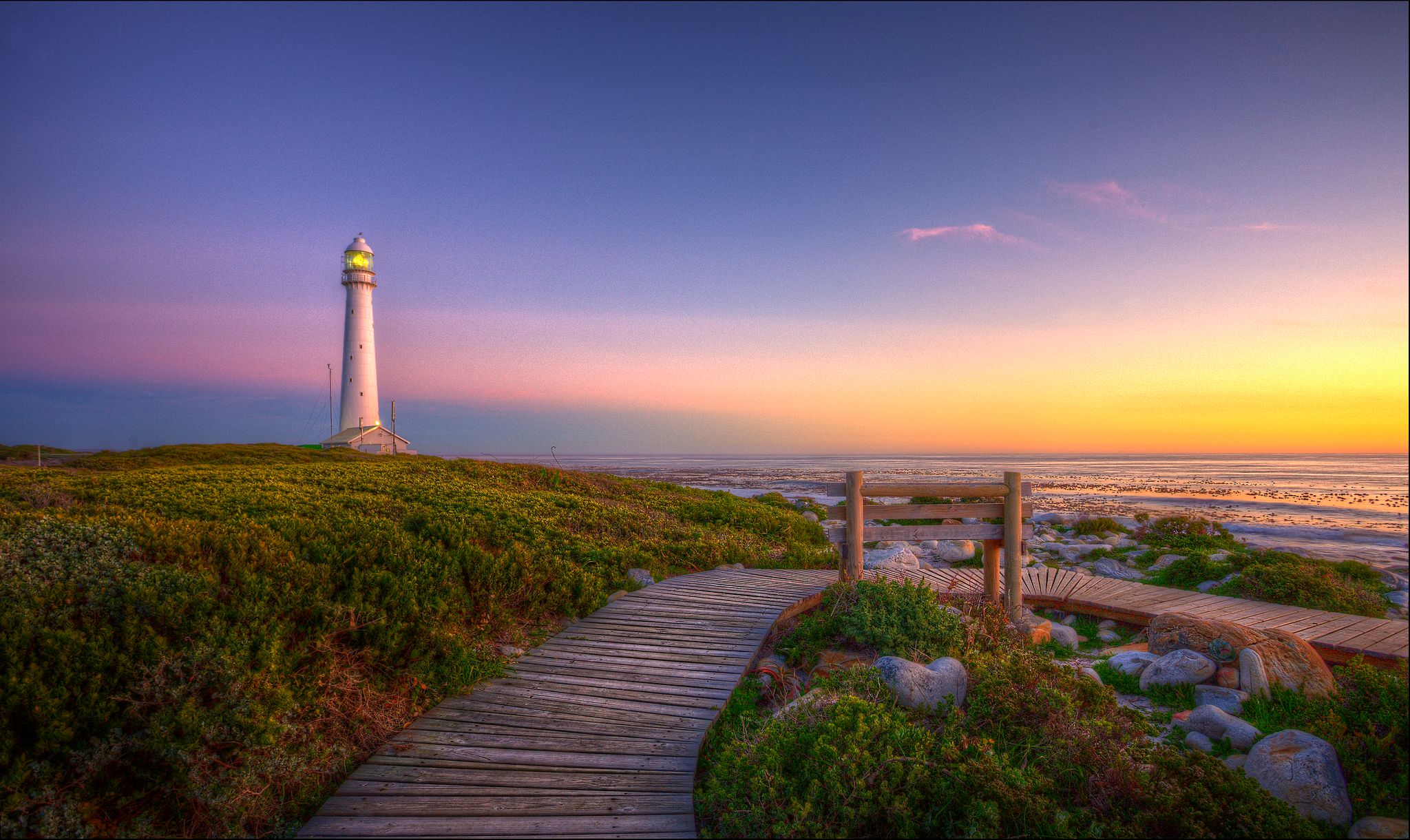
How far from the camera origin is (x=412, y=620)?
5.80m

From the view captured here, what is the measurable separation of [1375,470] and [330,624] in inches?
2982

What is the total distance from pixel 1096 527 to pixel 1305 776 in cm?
1720

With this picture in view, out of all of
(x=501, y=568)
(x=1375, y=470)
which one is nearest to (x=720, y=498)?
(x=501, y=568)

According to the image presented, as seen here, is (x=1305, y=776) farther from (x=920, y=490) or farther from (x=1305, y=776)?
(x=920, y=490)

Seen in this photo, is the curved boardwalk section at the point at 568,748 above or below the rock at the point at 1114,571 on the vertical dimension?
above

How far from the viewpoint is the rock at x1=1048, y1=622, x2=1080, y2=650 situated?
8797 millimetres

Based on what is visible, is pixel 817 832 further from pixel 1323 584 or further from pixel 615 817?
pixel 1323 584

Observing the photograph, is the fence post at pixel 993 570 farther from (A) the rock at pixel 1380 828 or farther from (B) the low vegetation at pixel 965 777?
(A) the rock at pixel 1380 828

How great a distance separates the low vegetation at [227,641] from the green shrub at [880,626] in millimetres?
2748

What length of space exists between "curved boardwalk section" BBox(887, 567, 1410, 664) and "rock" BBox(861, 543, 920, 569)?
1.67 ft

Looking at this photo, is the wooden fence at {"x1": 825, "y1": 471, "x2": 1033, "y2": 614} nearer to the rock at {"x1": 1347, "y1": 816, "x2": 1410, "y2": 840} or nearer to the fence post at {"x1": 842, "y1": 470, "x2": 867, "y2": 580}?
the fence post at {"x1": 842, "y1": 470, "x2": 867, "y2": 580}

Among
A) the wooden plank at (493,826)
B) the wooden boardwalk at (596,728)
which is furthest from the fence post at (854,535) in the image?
the wooden plank at (493,826)

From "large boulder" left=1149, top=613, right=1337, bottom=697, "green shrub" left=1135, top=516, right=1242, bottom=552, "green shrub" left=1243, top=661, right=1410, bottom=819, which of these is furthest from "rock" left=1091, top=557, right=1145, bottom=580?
"green shrub" left=1243, top=661, right=1410, bottom=819

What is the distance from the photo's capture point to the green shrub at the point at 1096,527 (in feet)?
62.3
